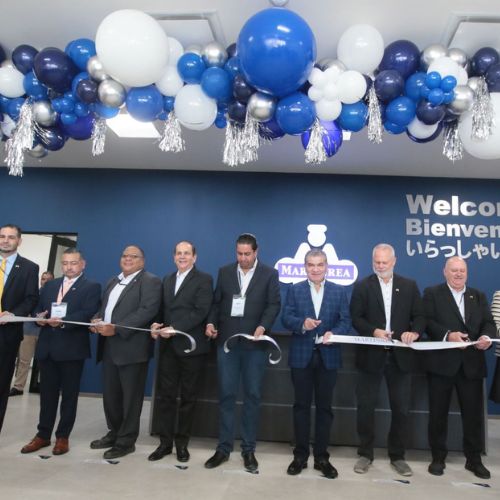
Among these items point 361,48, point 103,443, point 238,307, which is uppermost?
point 361,48

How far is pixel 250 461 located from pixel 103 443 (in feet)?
3.98

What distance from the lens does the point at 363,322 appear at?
10.9ft

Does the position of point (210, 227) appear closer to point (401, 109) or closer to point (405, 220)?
point (405, 220)

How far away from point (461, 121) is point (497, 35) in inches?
24.6

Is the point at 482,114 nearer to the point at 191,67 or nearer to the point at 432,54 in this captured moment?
the point at 432,54

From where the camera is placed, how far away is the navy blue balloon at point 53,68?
2957 mm

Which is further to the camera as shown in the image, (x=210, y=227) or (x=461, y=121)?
(x=210, y=227)

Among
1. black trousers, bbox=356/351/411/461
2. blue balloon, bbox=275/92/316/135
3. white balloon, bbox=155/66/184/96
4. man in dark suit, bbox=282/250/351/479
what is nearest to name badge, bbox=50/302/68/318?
man in dark suit, bbox=282/250/351/479

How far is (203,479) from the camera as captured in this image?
2.96 meters

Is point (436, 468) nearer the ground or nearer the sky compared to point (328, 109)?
nearer the ground

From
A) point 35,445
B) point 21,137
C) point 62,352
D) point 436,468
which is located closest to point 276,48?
point 21,137

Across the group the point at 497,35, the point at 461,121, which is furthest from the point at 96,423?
the point at 497,35

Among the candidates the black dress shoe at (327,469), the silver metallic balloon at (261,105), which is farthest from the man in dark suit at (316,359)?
the silver metallic balloon at (261,105)

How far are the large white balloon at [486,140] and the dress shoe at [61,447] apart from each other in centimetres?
360
